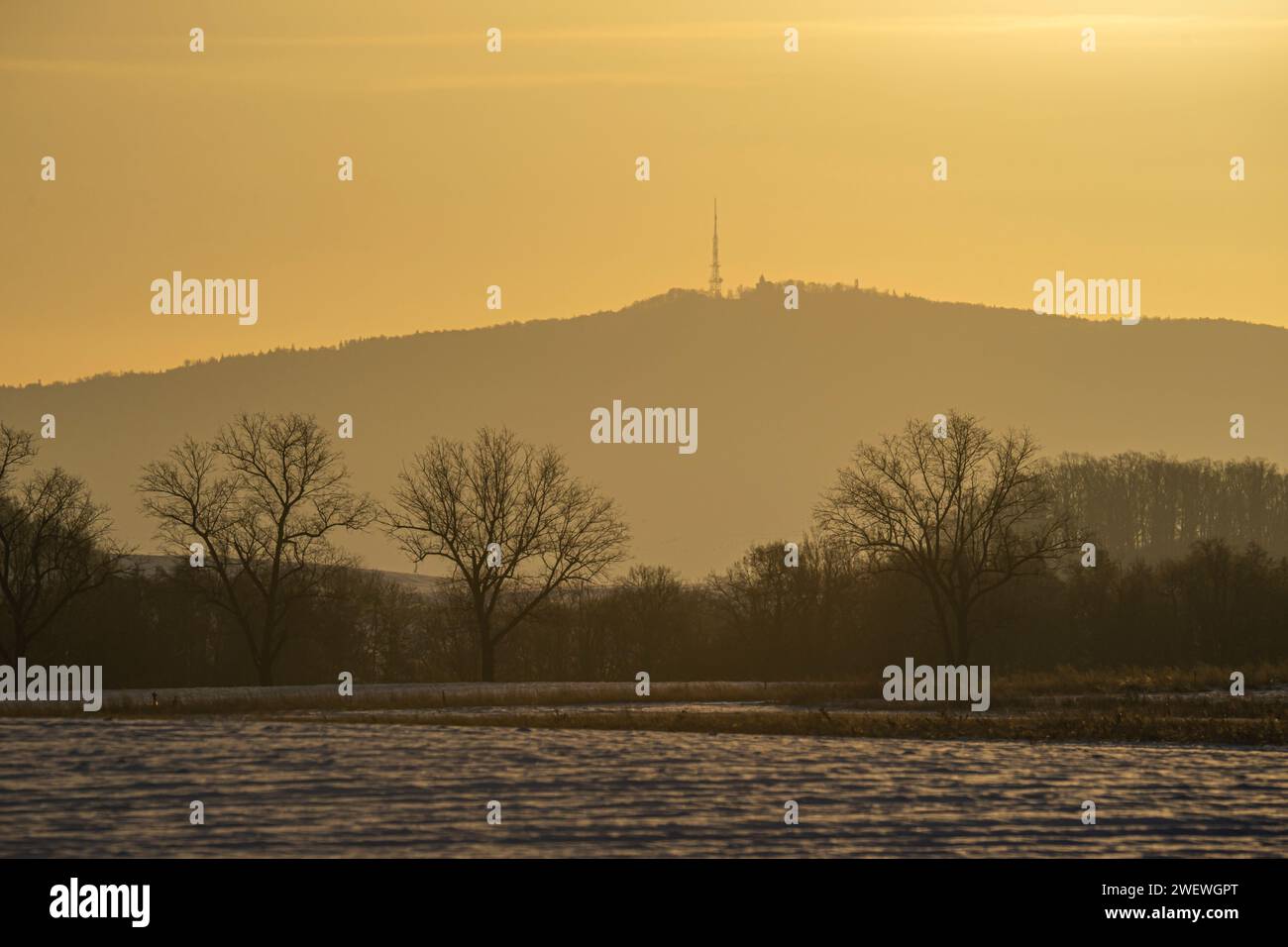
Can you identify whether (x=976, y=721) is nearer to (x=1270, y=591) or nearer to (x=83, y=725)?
(x=83, y=725)

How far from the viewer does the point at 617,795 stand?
130 ft

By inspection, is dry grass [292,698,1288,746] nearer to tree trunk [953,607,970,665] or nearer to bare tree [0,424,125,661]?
tree trunk [953,607,970,665]

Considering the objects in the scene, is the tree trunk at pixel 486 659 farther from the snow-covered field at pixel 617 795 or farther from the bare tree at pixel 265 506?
the snow-covered field at pixel 617 795

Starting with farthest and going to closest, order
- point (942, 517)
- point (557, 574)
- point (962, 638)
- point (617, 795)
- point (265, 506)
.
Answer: point (557, 574)
point (942, 517)
point (265, 506)
point (962, 638)
point (617, 795)

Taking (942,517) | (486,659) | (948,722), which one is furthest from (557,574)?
(948,722)

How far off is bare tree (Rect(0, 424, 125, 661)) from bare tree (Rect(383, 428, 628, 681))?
1793 centimetres

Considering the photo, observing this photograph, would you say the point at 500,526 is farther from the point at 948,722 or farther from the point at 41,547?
the point at 948,722

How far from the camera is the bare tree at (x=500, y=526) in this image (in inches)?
4023

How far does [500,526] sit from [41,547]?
1040 inches

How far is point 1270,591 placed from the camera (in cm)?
10956

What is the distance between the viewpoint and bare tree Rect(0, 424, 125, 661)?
98875 mm

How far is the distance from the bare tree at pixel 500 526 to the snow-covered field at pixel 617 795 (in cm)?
4791

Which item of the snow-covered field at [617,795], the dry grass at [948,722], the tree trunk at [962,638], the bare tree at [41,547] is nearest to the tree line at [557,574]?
the tree trunk at [962,638]
